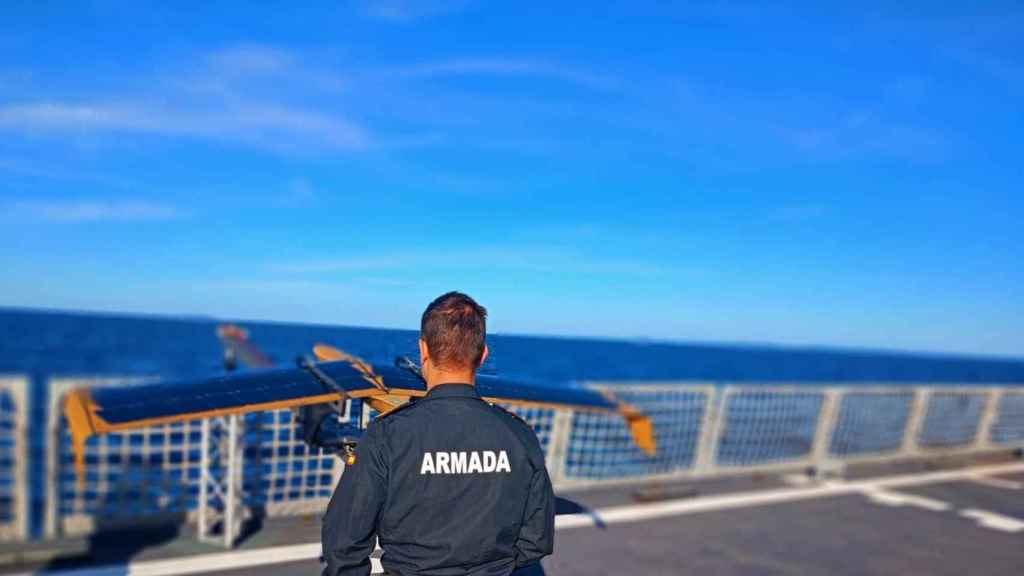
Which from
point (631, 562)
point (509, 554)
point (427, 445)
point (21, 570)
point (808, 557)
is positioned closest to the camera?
point (427, 445)

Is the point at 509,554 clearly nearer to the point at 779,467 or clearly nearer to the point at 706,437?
the point at 706,437

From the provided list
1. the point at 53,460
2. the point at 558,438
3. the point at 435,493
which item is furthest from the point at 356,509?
the point at 558,438

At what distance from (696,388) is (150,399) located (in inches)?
300

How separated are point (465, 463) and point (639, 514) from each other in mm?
6066

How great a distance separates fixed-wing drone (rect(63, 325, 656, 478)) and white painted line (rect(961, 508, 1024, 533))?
23.6 feet

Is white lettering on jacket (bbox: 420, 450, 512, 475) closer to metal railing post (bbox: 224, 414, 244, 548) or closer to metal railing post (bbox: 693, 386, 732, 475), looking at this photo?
metal railing post (bbox: 224, 414, 244, 548)

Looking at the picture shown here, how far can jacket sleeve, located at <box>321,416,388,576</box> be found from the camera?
8.18ft

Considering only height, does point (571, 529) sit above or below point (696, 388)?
below

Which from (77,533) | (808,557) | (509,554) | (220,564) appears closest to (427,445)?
(509,554)

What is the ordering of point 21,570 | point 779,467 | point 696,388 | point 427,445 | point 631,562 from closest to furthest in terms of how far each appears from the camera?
point 427,445, point 21,570, point 631,562, point 696,388, point 779,467

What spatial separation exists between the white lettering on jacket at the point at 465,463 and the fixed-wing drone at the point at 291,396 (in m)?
0.54

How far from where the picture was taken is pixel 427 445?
2.55m

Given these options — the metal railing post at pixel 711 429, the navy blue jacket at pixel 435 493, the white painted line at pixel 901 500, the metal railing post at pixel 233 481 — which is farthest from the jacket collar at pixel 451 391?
the white painted line at pixel 901 500

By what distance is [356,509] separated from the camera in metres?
2.49
